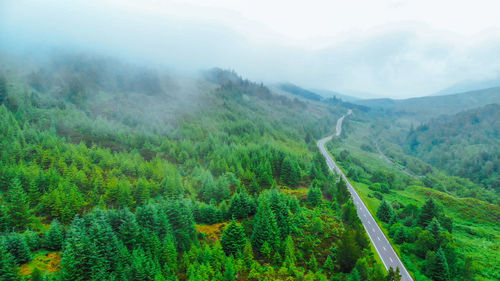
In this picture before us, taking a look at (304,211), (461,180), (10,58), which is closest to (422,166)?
(461,180)

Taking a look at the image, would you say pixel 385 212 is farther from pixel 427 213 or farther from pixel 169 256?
pixel 169 256

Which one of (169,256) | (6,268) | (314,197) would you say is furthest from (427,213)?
(6,268)

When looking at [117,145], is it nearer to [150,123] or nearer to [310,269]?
[150,123]

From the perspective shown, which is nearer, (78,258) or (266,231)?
(78,258)

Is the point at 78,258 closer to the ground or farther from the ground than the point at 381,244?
farther from the ground

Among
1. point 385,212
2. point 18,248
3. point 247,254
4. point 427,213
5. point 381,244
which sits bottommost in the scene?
point 18,248

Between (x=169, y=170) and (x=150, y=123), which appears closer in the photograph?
(x=169, y=170)

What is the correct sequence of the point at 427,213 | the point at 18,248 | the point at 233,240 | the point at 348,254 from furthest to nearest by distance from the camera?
the point at 427,213, the point at 233,240, the point at 348,254, the point at 18,248
